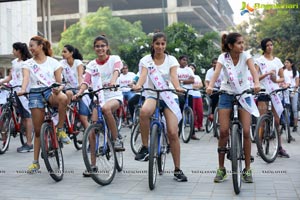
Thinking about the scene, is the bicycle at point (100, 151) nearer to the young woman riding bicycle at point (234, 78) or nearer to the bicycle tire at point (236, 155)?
the young woman riding bicycle at point (234, 78)

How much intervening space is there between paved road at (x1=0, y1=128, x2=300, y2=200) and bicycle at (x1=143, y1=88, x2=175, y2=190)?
19cm

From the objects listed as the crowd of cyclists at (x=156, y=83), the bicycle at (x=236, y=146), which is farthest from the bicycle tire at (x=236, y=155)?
the crowd of cyclists at (x=156, y=83)

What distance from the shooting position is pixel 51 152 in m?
6.29

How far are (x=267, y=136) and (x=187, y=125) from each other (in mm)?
2930

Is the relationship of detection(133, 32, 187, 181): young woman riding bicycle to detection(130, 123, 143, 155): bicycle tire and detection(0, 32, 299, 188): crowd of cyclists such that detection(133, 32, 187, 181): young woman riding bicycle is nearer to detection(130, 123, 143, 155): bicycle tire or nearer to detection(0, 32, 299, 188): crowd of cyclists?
detection(0, 32, 299, 188): crowd of cyclists

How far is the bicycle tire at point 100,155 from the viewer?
580cm

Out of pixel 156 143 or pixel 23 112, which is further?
pixel 23 112

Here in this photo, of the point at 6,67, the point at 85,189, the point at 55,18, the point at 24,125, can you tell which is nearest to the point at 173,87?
the point at 85,189

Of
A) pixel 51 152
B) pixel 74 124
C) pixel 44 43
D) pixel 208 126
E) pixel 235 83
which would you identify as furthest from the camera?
pixel 208 126

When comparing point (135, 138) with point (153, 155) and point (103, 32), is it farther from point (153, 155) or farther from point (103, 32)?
point (103, 32)

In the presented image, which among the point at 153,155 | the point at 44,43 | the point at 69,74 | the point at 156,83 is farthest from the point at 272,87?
the point at 44,43

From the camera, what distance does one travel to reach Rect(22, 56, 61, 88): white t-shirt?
6.64 meters

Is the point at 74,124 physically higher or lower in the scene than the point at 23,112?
lower

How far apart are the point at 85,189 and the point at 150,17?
6414cm
